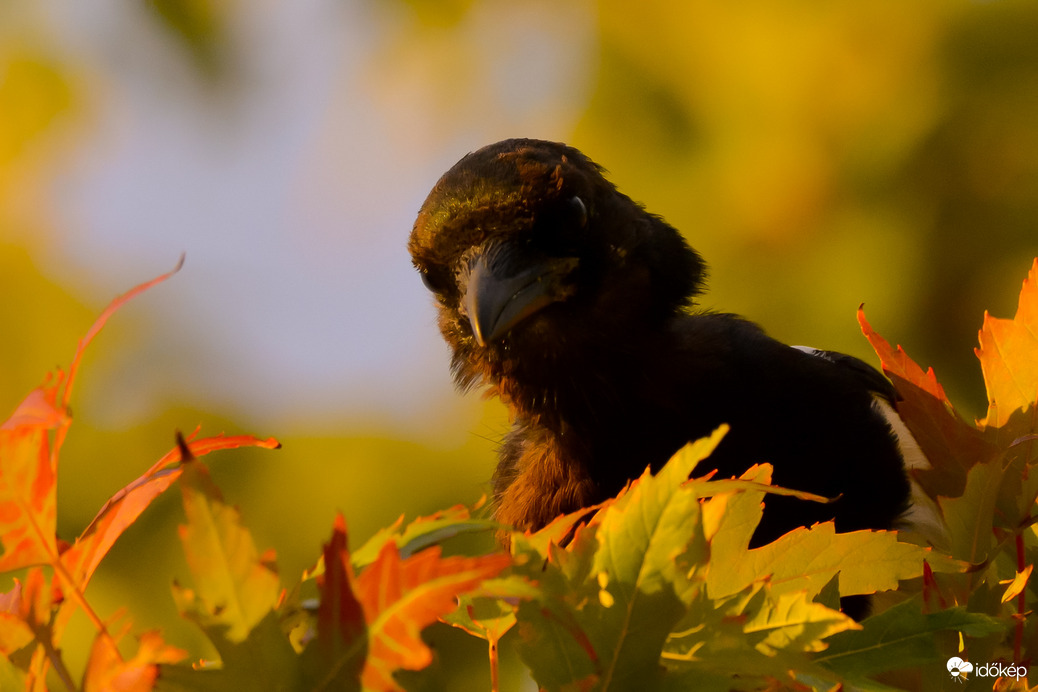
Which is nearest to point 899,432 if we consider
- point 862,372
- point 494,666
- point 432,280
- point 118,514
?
point 862,372

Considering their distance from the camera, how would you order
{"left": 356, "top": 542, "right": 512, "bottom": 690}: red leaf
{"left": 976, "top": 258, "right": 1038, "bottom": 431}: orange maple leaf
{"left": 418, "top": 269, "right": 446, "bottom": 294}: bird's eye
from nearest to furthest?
{"left": 356, "top": 542, "right": 512, "bottom": 690}: red leaf < {"left": 976, "top": 258, "right": 1038, "bottom": 431}: orange maple leaf < {"left": 418, "top": 269, "right": 446, "bottom": 294}: bird's eye

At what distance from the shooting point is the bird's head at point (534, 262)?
1.45m

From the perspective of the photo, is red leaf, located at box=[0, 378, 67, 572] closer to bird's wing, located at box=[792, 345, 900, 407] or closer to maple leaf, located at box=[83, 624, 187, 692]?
maple leaf, located at box=[83, 624, 187, 692]

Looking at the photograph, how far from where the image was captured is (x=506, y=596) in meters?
0.48

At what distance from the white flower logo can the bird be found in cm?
74

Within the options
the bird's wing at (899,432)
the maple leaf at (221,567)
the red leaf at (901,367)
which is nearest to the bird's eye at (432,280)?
the bird's wing at (899,432)

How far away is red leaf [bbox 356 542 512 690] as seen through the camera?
38cm

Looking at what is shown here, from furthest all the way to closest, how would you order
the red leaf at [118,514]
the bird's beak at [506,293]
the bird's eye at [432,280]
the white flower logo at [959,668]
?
the bird's eye at [432,280] < the bird's beak at [506,293] < the white flower logo at [959,668] < the red leaf at [118,514]

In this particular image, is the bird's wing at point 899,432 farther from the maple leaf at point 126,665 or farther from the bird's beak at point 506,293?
the maple leaf at point 126,665

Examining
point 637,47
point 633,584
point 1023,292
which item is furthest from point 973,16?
point 633,584

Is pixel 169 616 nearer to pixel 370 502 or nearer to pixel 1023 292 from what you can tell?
pixel 370 502

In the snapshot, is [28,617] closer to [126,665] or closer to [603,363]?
[126,665]

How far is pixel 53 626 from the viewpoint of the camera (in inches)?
18.7

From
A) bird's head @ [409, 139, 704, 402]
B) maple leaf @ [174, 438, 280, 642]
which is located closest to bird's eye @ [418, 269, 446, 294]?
bird's head @ [409, 139, 704, 402]
